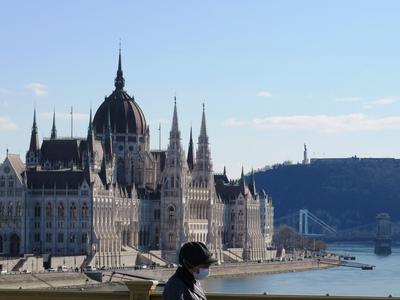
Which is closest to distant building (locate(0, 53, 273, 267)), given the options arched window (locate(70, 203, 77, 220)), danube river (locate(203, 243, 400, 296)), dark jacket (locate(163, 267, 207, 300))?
arched window (locate(70, 203, 77, 220))

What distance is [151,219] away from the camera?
11081cm

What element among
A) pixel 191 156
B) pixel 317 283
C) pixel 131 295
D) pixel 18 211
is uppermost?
pixel 191 156

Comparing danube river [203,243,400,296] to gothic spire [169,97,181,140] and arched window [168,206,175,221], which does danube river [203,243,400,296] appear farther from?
gothic spire [169,97,181,140]

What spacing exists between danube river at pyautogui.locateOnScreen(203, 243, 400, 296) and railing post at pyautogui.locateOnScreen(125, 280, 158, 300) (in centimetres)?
5616

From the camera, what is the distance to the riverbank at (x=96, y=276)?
79062 mm

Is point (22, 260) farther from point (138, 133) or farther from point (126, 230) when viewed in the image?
point (138, 133)

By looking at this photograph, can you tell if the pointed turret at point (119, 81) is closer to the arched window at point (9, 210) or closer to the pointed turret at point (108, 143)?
the pointed turret at point (108, 143)

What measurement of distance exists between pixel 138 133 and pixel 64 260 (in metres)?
26.3

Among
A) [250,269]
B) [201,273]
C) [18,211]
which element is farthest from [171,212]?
[201,273]

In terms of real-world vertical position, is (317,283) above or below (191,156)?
below

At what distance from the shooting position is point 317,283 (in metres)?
92.3

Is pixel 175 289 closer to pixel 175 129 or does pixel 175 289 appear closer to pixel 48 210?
pixel 48 210

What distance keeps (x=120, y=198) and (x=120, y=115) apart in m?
11.7

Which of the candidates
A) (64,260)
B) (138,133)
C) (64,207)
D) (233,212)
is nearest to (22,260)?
(64,260)
